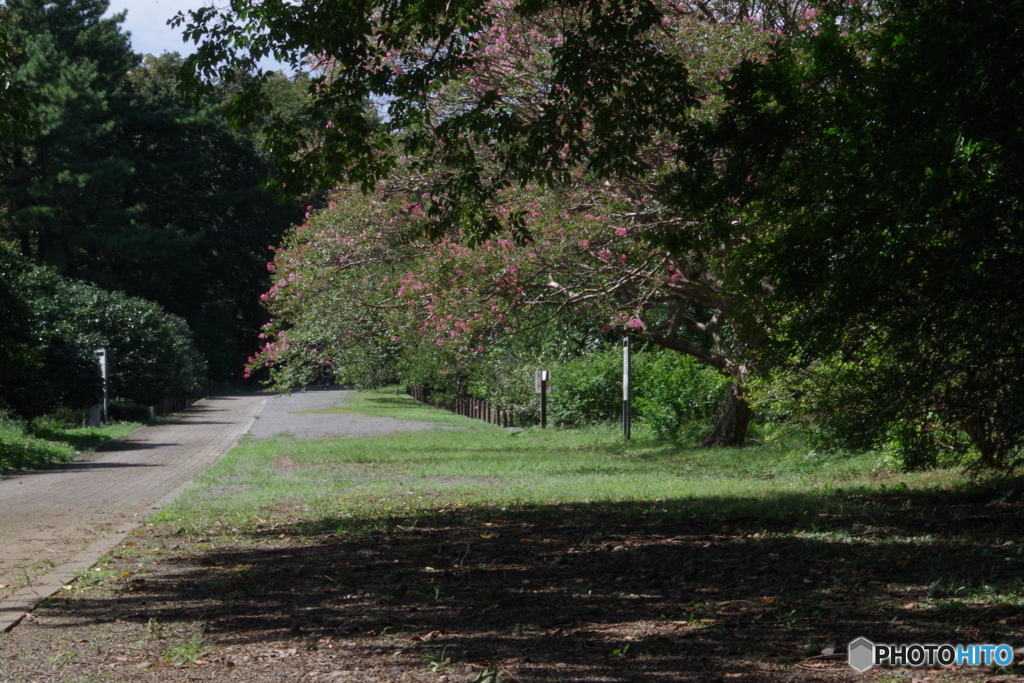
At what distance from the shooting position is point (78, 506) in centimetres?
1083

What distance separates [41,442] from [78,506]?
8.74 meters

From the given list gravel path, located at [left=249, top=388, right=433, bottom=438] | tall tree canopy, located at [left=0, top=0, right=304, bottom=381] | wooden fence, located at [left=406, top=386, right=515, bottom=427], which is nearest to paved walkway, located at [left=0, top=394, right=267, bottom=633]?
gravel path, located at [left=249, top=388, right=433, bottom=438]

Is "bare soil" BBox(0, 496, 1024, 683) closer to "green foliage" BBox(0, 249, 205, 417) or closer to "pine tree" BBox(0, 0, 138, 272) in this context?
"green foliage" BBox(0, 249, 205, 417)

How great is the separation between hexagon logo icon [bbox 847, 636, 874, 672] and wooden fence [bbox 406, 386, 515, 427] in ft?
75.3

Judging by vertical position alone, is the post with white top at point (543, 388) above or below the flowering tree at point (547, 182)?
below

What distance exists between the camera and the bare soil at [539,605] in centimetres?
429

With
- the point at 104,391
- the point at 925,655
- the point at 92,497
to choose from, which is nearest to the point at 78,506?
the point at 92,497

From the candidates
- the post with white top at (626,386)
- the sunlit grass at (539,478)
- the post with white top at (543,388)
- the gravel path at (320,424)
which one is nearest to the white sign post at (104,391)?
the gravel path at (320,424)

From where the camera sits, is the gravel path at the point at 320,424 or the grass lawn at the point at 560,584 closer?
the grass lawn at the point at 560,584

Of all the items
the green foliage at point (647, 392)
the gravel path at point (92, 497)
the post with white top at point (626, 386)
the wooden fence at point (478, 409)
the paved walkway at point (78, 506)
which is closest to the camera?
the paved walkway at point (78, 506)

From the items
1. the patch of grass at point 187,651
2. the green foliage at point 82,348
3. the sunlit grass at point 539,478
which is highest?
the green foliage at point 82,348

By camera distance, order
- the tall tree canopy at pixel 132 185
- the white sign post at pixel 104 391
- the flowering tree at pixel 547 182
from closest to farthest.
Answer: the flowering tree at pixel 547 182, the white sign post at pixel 104 391, the tall tree canopy at pixel 132 185

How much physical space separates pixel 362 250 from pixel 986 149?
43.4ft

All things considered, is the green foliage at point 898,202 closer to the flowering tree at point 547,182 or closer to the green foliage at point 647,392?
the flowering tree at point 547,182
